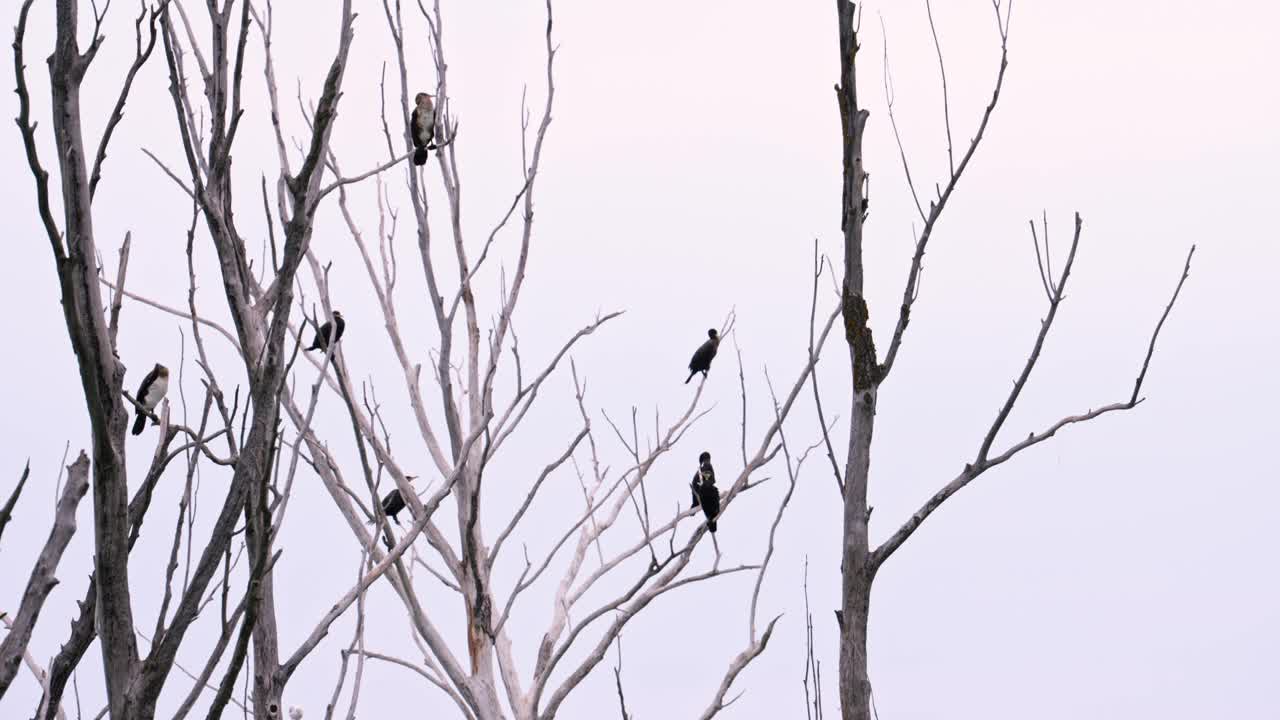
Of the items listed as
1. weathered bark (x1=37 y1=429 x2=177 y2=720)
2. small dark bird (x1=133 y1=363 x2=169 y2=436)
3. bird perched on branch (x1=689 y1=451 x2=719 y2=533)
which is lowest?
weathered bark (x1=37 y1=429 x2=177 y2=720)

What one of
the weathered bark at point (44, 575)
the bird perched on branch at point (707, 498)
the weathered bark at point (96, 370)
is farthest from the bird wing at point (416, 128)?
the weathered bark at point (96, 370)

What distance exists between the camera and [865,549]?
2.84m

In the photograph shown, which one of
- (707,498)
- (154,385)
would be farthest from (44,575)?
(154,385)

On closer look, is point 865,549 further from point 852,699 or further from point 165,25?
point 165,25

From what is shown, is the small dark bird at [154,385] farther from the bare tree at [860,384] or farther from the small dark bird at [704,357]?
the bare tree at [860,384]

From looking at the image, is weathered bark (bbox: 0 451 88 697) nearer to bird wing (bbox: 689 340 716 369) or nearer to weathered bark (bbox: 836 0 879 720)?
weathered bark (bbox: 836 0 879 720)

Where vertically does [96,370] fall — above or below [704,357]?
below

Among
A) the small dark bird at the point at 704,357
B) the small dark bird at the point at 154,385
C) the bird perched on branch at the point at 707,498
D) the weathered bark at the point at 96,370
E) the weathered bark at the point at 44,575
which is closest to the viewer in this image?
the weathered bark at the point at 96,370

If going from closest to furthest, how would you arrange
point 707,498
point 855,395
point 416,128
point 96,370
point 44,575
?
1. point 96,370
2. point 44,575
3. point 855,395
4. point 707,498
5. point 416,128

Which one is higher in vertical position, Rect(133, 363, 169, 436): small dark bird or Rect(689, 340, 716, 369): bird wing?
Rect(689, 340, 716, 369): bird wing

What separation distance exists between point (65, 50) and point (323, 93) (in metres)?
0.42

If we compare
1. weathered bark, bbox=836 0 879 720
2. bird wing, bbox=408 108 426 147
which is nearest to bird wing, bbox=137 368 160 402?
bird wing, bbox=408 108 426 147

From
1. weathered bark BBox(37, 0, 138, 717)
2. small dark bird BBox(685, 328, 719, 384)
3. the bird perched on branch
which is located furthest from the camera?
small dark bird BBox(685, 328, 719, 384)

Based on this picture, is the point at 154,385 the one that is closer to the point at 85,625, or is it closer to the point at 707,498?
the point at 707,498
